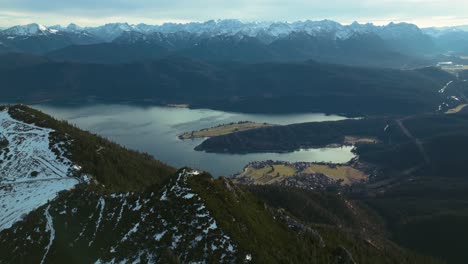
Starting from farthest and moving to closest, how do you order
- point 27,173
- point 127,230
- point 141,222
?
point 27,173
point 141,222
point 127,230

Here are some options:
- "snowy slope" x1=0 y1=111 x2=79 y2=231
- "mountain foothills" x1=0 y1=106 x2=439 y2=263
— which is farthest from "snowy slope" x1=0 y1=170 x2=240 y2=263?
"snowy slope" x1=0 y1=111 x2=79 y2=231

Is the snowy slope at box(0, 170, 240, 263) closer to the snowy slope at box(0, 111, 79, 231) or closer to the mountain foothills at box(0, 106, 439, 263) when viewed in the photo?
the mountain foothills at box(0, 106, 439, 263)

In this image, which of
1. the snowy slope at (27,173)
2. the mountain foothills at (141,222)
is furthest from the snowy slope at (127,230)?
the snowy slope at (27,173)

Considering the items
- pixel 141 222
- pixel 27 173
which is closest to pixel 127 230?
pixel 141 222

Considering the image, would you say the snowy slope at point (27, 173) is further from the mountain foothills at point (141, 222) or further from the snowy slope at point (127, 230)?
the snowy slope at point (127, 230)

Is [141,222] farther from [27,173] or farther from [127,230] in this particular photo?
[27,173]
